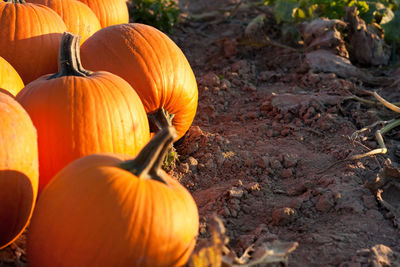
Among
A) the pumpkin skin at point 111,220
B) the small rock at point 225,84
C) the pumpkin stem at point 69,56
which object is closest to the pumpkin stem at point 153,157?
the pumpkin skin at point 111,220

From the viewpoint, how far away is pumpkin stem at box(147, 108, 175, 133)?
12.0 ft

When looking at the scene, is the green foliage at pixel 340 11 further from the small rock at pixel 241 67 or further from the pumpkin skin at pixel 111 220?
the pumpkin skin at pixel 111 220

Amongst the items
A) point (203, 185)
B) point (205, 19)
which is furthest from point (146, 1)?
point (203, 185)

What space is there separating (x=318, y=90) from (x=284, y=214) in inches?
84.0

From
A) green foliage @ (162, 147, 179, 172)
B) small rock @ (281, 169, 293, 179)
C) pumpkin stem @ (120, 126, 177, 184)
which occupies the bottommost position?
small rock @ (281, 169, 293, 179)

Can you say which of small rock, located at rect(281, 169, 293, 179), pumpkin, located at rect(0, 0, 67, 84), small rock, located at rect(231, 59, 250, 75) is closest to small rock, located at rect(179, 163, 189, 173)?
small rock, located at rect(281, 169, 293, 179)

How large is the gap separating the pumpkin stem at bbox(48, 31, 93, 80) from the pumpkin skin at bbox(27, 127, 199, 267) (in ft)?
2.82

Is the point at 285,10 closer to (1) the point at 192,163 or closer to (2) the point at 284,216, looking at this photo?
(1) the point at 192,163

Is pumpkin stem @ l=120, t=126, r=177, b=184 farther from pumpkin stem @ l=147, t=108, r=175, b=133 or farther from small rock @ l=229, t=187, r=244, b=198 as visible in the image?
pumpkin stem @ l=147, t=108, r=175, b=133

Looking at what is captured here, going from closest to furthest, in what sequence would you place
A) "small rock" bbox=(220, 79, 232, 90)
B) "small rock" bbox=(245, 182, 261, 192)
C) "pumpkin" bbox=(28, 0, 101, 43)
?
"small rock" bbox=(245, 182, 261, 192) < "pumpkin" bbox=(28, 0, 101, 43) < "small rock" bbox=(220, 79, 232, 90)

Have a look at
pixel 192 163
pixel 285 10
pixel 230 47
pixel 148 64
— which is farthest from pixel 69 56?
pixel 285 10

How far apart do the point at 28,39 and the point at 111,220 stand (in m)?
1.92

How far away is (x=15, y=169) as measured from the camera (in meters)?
2.42

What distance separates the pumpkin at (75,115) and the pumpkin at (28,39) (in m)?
0.74
